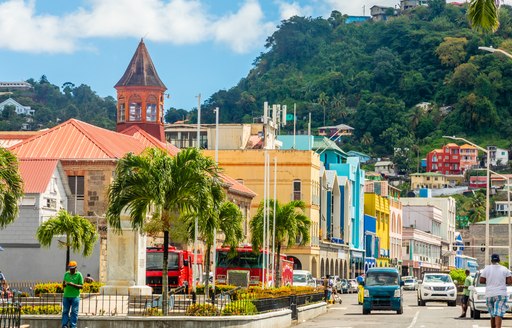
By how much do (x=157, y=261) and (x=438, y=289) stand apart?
13863mm

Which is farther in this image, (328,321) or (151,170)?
(328,321)

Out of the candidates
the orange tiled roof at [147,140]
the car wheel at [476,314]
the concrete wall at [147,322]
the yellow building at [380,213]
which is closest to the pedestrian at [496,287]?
the concrete wall at [147,322]

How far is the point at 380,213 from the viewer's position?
475ft

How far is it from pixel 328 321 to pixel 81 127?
35.9 m

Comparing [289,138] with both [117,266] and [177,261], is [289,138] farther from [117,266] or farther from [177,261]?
[117,266]

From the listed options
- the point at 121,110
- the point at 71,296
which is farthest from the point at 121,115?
the point at 71,296

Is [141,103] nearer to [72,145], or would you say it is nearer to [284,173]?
[284,173]

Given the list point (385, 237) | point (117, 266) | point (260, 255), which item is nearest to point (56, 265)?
point (260, 255)

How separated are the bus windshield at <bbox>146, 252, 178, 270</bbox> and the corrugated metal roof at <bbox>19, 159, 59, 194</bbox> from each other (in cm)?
1416

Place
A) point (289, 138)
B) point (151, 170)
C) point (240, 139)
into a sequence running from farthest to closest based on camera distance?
1. point (289, 138)
2. point (240, 139)
3. point (151, 170)

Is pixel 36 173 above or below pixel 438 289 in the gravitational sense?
above

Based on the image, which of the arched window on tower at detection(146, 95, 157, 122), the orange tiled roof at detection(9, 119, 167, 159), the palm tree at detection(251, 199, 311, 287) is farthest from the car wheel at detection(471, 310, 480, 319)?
the arched window on tower at detection(146, 95, 157, 122)

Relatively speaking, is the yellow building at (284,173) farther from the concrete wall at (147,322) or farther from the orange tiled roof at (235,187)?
the concrete wall at (147,322)

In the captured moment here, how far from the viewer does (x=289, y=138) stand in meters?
133
